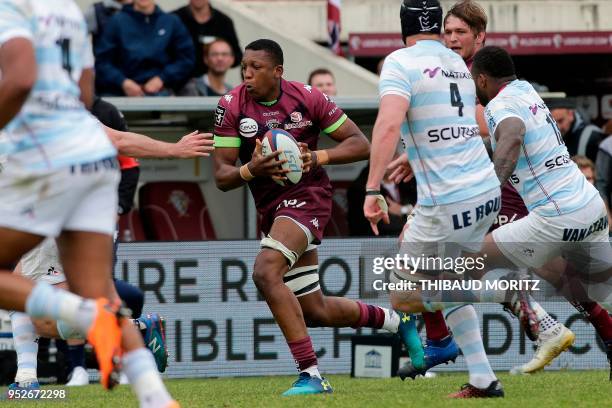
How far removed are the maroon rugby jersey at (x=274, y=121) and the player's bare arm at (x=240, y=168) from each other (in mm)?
75

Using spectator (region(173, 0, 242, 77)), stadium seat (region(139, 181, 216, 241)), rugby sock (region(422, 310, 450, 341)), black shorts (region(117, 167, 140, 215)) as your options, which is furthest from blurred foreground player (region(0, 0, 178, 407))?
spectator (region(173, 0, 242, 77))

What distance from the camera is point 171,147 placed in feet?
24.9

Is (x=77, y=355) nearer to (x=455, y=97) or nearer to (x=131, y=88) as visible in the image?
(x=131, y=88)

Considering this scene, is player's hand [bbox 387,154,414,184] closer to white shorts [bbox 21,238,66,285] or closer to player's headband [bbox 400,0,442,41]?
player's headband [bbox 400,0,442,41]

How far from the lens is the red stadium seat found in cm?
1528

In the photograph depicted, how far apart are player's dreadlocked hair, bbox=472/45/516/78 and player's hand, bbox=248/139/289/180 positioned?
4.77 ft

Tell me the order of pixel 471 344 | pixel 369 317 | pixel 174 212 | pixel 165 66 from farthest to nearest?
pixel 174 212
pixel 165 66
pixel 369 317
pixel 471 344

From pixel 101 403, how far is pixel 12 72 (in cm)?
365

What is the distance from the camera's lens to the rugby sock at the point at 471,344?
8.02 meters

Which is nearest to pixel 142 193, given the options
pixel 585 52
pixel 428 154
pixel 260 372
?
pixel 260 372

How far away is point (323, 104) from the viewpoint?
9539 millimetres

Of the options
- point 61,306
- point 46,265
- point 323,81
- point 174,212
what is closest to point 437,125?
point 61,306

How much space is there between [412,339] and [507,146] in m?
1.76

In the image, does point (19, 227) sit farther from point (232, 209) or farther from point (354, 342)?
point (232, 209)
